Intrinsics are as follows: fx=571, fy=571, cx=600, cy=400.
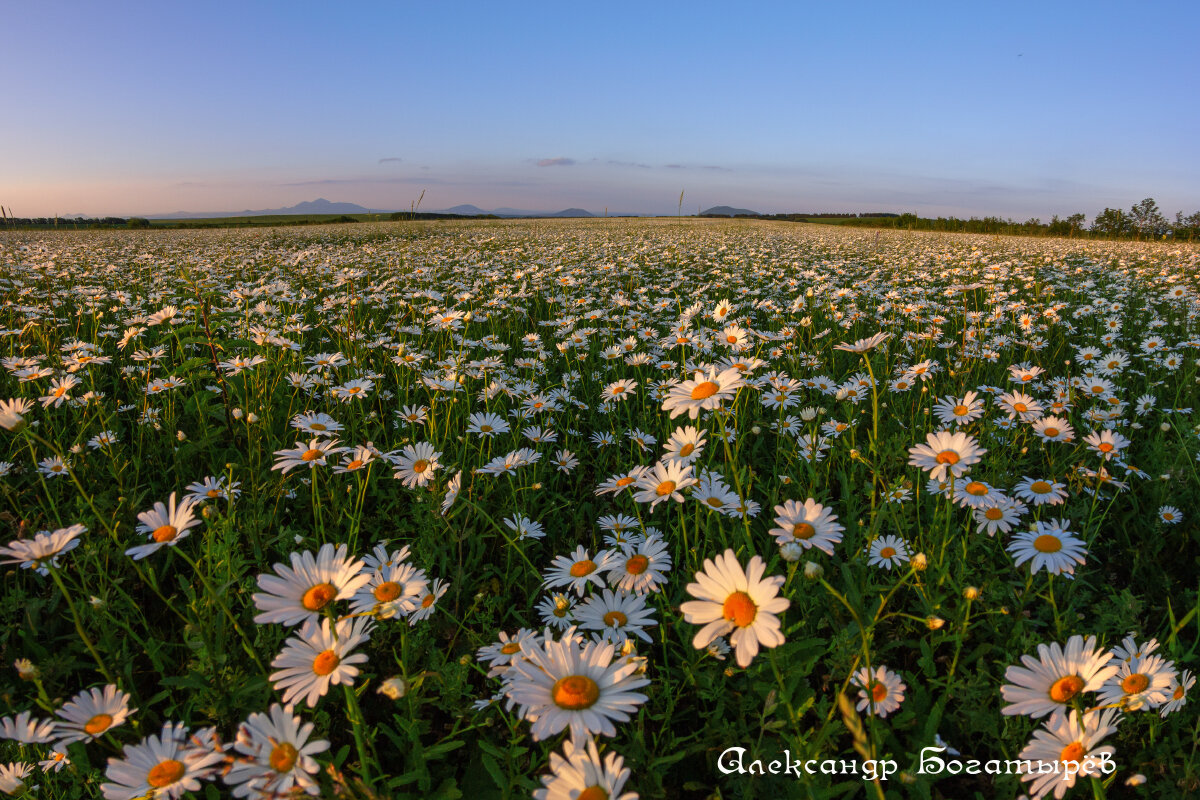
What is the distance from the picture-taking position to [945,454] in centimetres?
167

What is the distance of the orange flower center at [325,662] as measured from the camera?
1.02 meters

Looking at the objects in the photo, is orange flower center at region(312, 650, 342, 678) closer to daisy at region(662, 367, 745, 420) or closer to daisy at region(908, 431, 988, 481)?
daisy at region(662, 367, 745, 420)

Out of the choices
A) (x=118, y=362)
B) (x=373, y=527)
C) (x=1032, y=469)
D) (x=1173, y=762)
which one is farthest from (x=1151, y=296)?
(x=118, y=362)

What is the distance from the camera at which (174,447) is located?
284 centimetres

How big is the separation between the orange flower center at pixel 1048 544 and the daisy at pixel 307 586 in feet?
5.54

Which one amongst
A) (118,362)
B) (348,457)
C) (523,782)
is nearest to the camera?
(523,782)

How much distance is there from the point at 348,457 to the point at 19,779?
57.6 inches

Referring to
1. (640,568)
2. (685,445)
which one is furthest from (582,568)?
(685,445)

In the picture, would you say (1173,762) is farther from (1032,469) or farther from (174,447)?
(174,447)

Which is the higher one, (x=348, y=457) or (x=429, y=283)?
(x=429, y=283)

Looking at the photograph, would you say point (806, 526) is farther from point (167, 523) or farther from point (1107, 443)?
point (1107, 443)

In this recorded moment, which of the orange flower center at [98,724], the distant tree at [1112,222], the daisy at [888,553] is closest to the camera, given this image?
the orange flower center at [98,724]

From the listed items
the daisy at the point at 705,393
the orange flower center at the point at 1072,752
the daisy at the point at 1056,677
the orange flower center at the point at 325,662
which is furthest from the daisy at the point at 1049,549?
the orange flower center at the point at 325,662

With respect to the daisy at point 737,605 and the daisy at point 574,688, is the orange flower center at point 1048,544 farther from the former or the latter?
the daisy at point 574,688
